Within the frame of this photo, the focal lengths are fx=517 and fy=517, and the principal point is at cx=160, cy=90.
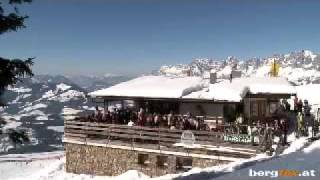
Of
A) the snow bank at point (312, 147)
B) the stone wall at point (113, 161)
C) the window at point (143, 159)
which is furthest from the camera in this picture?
the window at point (143, 159)

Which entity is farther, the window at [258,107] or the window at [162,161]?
the window at [258,107]

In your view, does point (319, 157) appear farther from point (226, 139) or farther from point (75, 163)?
point (75, 163)

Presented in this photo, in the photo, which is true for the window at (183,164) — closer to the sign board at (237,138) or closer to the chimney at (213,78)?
the sign board at (237,138)

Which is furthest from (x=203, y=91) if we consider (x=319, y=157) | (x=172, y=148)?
(x=319, y=157)

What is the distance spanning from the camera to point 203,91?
30625mm

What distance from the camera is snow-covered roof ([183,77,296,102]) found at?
93.5 ft

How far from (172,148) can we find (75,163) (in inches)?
288

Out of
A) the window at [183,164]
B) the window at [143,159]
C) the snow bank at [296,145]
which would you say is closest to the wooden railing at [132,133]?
the window at [143,159]

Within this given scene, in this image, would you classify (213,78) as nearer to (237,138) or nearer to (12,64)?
(237,138)

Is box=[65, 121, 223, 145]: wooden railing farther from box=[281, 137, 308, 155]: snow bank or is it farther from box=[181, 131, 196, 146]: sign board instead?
box=[281, 137, 308, 155]: snow bank

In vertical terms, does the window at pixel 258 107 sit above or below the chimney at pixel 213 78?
below

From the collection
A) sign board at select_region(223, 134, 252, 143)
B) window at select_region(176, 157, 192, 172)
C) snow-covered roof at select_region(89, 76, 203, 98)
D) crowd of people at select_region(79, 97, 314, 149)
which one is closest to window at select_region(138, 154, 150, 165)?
crowd of people at select_region(79, 97, 314, 149)

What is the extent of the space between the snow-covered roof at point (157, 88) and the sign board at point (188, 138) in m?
3.73

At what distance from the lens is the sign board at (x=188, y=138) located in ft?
87.6
